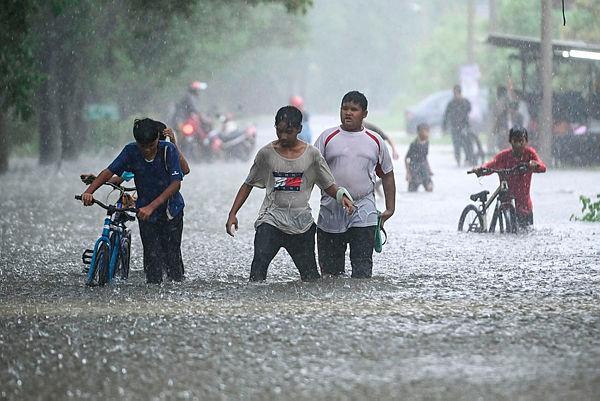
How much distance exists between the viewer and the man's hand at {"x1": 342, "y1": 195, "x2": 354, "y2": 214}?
10.7 metres

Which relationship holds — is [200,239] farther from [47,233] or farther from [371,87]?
[371,87]

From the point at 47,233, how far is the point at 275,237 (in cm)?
714

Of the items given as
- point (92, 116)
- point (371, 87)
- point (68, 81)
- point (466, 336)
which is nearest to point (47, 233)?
point (466, 336)

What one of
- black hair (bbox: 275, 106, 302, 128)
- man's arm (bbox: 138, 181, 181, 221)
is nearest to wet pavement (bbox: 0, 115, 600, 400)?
man's arm (bbox: 138, 181, 181, 221)

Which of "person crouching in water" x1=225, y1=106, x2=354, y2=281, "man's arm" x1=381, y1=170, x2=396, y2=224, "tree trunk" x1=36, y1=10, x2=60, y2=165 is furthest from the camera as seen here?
"tree trunk" x1=36, y1=10, x2=60, y2=165

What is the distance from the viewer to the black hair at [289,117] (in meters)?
10.8

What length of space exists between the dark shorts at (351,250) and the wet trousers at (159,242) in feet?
3.66

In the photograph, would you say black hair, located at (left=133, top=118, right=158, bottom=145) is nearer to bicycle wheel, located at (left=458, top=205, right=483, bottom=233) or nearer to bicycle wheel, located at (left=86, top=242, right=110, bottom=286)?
bicycle wheel, located at (left=86, top=242, right=110, bottom=286)

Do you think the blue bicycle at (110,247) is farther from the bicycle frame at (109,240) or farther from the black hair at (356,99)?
the black hair at (356,99)

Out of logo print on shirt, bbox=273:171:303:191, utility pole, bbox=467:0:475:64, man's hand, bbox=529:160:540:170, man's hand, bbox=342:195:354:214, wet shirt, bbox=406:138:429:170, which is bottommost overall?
man's hand, bbox=342:195:354:214

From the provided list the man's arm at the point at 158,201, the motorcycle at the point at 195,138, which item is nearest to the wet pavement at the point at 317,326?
the man's arm at the point at 158,201

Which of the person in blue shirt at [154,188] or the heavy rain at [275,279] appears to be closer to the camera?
the heavy rain at [275,279]

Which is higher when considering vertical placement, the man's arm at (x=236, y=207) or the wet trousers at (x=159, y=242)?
the man's arm at (x=236, y=207)

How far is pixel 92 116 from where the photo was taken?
45.7 meters
